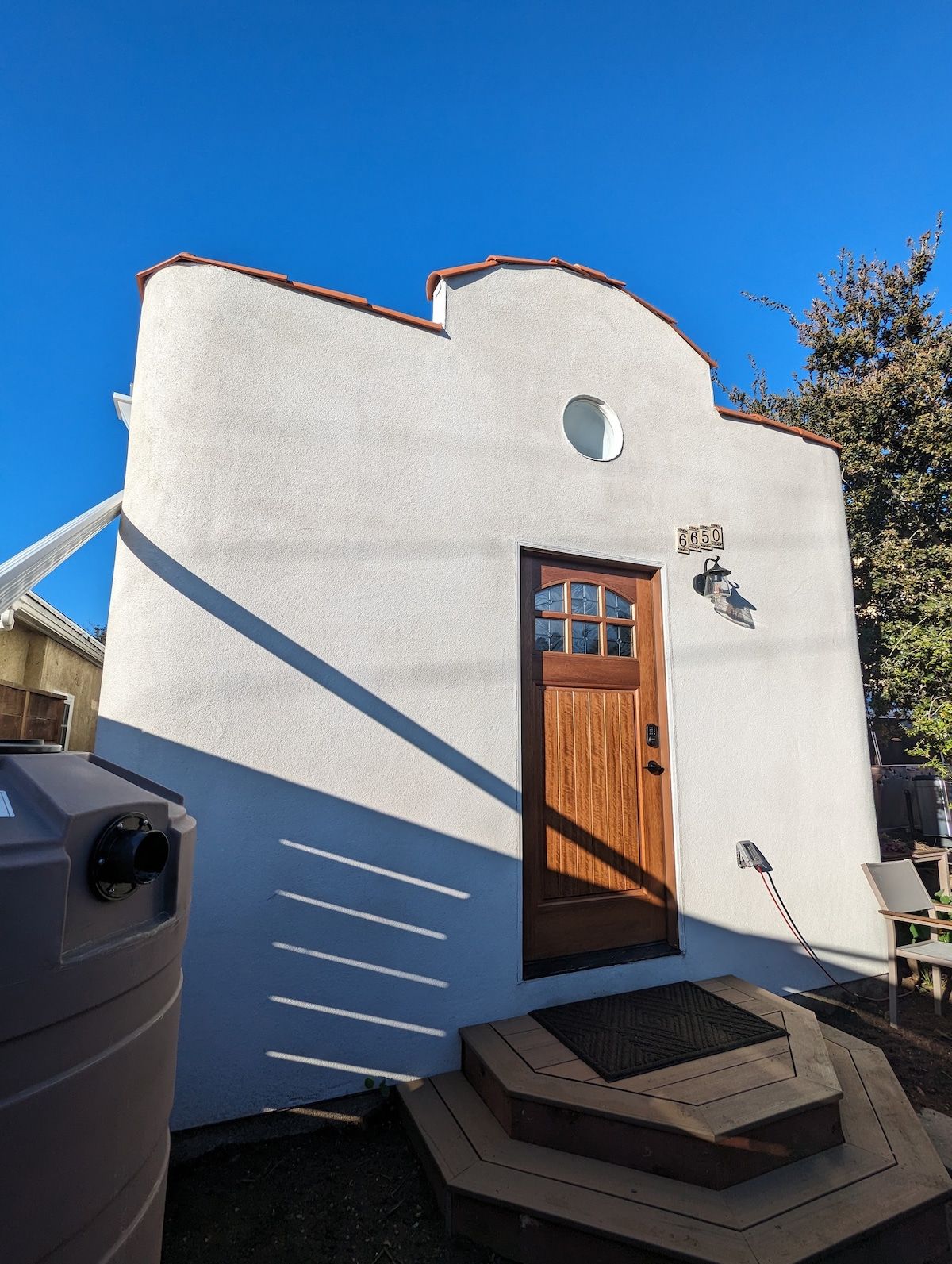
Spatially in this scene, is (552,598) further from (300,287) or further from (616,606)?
(300,287)

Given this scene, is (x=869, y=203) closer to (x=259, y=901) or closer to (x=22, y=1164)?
(x=259, y=901)

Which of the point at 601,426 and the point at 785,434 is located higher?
the point at 785,434

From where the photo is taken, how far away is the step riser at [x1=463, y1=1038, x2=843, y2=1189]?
1.91 m

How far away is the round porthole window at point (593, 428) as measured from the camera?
3533 mm

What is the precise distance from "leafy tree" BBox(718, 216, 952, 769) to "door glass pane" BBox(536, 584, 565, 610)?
495 centimetres

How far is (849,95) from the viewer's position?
589 centimetres

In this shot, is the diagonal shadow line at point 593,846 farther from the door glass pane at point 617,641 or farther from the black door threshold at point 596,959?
the door glass pane at point 617,641

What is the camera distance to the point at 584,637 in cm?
338

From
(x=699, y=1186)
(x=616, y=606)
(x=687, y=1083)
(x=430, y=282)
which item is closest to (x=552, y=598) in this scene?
(x=616, y=606)

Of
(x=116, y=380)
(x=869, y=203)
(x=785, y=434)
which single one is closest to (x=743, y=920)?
(x=785, y=434)

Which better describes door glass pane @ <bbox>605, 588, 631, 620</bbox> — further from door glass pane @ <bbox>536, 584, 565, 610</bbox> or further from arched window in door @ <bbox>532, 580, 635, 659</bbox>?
door glass pane @ <bbox>536, 584, 565, 610</bbox>

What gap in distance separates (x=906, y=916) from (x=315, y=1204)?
138 inches

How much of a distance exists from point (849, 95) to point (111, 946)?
29.2 feet

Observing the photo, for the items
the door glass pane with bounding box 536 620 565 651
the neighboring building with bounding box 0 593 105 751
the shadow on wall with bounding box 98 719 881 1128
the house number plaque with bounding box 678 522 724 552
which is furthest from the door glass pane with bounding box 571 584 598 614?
the neighboring building with bounding box 0 593 105 751
